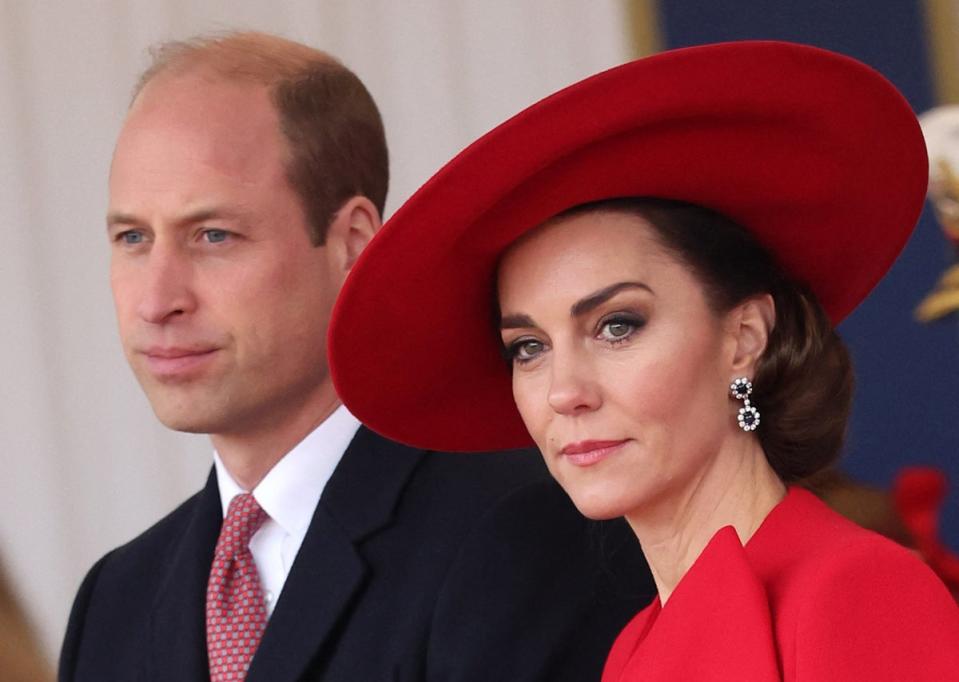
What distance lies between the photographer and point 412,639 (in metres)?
1.82

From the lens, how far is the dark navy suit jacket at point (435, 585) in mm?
1802

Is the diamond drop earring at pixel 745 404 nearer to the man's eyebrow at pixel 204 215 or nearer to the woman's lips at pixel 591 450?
the woman's lips at pixel 591 450

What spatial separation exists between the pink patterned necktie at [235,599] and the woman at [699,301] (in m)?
0.38

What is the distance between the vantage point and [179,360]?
6.38 feet

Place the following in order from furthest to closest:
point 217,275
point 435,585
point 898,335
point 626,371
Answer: point 898,335 → point 217,275 → point 435,585 → point 626,371

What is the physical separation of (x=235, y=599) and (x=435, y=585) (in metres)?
0.27

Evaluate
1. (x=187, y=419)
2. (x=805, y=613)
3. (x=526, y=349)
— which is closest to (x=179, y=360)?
(x=187, y=419)

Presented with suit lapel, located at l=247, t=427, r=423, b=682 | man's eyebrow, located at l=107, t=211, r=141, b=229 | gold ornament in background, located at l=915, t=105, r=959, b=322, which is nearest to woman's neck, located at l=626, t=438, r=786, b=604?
suit lapel, located at l=247, t=427, r=423, b=682

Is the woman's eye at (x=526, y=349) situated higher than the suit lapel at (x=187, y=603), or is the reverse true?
the woman's eye at (x=526, y=349)

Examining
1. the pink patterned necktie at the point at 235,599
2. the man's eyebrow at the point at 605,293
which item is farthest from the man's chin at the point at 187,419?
the man's eyebrow at the point at 605,293

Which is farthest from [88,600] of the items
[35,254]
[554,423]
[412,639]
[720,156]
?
[35,254]

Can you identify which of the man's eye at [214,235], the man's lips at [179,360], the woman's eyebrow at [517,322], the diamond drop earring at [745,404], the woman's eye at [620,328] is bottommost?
the diamond drop earring at [745,404]

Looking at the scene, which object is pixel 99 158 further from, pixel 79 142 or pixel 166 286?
pixel 166 286

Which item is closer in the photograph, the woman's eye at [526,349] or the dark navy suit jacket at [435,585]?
the woman's eye at [526,349]
